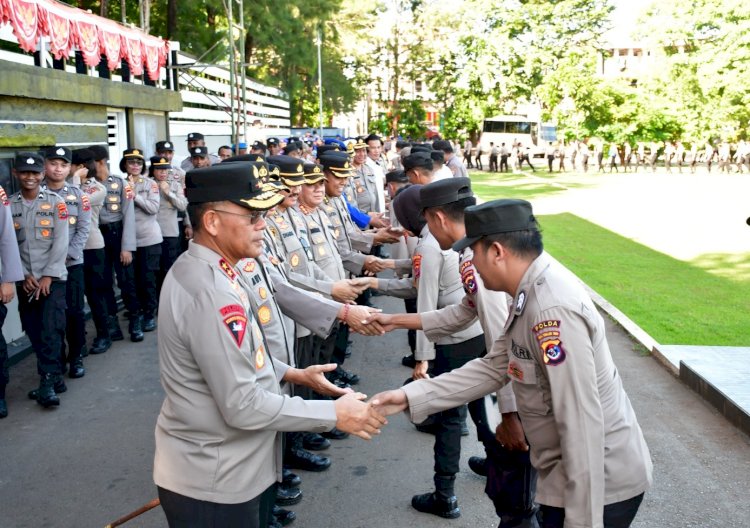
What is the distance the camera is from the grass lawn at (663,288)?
28.7 feet

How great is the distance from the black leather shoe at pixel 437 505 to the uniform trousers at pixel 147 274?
5.51m

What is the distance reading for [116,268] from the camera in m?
9.17

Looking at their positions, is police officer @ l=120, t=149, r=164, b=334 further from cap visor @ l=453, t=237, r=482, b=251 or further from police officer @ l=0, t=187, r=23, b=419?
cap visor @ l=453, t=237, r=482, b=251

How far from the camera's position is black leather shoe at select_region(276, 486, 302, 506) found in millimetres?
4879

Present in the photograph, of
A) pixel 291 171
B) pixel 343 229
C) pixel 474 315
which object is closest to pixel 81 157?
pixel 343 229

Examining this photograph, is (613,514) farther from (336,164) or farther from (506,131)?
(506,131)

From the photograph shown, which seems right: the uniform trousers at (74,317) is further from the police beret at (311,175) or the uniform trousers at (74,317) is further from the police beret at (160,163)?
the police beret at (311,175)

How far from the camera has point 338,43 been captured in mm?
46250

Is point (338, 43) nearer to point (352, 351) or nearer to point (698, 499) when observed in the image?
point (352, 351)

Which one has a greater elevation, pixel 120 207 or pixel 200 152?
pixel 200 152

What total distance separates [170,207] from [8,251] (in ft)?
12.0

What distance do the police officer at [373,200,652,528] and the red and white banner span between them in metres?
7.68

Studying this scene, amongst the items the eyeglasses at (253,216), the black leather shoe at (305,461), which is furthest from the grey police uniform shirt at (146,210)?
the eyeglasses at (253,216)

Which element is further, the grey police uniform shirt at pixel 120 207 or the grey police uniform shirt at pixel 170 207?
the grey police uniform shirt at pixel 170 207
